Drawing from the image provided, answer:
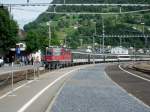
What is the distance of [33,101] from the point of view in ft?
77.7

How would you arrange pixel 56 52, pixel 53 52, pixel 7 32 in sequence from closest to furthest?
pixel 53 52 < pixel 56 52 < pixel 7 32

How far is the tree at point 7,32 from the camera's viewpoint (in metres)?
109

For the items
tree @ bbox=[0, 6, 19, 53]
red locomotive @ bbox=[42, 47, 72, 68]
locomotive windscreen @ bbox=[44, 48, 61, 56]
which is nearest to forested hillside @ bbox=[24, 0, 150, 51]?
tree @ bbox=[0, 6, 19, 53]

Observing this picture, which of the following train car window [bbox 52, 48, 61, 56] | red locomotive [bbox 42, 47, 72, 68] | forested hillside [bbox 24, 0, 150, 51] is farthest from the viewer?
forested hillside [bbox 24, 0, 150, 51]

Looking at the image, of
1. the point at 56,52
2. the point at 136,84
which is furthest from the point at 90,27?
A: the point at 136,84

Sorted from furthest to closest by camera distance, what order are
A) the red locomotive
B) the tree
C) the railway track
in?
the tree, the red locomotive, the railway track

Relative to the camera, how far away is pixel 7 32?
110625mm

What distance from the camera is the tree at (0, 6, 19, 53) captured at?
109 m

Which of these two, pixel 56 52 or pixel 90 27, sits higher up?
pixel 90 27

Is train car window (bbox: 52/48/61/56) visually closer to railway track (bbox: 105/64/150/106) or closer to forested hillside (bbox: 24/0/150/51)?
railway track (bbox: 105/64/150/106)

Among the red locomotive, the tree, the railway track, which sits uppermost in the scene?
the tree

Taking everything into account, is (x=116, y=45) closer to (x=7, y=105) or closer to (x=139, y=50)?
(x=139, y=50)

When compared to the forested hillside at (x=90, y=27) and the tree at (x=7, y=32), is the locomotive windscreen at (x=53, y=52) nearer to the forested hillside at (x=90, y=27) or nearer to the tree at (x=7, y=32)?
the tree at (x=7, y=32)

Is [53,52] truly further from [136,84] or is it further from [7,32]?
[136,84]
